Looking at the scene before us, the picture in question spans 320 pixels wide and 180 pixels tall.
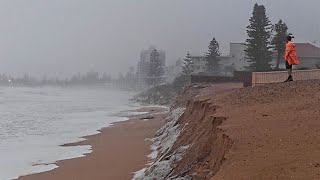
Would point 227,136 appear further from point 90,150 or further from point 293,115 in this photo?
point 90,150

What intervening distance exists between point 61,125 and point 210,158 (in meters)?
27.7

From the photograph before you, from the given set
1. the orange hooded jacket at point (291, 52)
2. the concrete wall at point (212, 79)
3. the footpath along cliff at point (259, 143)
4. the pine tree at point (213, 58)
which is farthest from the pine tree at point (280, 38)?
the footpath along cliff at point (259, 143)

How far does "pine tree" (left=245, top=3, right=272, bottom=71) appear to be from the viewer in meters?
61.3

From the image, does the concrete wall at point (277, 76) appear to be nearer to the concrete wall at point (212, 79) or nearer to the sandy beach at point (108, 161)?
the sandy beach at point (108, 161)

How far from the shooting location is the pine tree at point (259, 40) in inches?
2413

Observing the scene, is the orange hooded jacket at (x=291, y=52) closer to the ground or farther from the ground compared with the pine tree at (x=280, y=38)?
closer to the ground

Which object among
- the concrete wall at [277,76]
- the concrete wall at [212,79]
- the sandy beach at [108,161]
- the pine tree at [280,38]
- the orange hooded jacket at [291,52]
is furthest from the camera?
the pine tree at [280,38]

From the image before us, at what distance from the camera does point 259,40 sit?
203 ft

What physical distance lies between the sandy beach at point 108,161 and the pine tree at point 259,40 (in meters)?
36.0

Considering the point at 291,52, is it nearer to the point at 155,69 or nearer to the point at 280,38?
the point at 280,38

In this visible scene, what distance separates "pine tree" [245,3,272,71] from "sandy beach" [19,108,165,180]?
35969 mm

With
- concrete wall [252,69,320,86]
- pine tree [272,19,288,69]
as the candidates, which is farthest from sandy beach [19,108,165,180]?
pine tree [272,19,288,69]

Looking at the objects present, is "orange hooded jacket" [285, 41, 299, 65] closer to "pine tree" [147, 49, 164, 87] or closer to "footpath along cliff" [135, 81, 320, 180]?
"footpath along cliff" [135, 81, 320, 180]

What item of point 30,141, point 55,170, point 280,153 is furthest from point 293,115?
point 30,141
